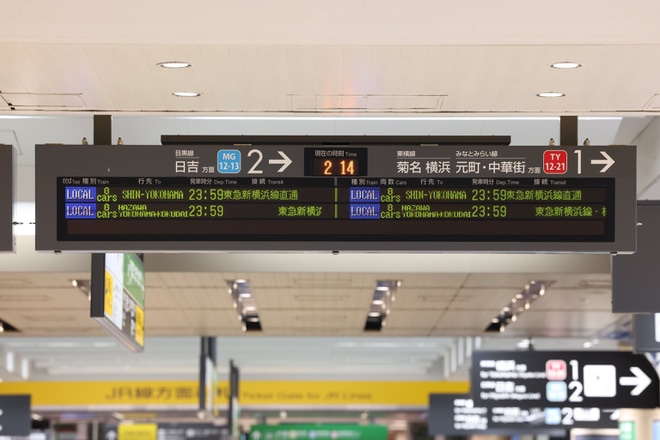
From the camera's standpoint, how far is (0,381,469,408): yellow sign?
26.4 metres

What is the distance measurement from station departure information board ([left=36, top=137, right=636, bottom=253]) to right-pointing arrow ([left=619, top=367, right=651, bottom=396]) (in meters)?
8.65

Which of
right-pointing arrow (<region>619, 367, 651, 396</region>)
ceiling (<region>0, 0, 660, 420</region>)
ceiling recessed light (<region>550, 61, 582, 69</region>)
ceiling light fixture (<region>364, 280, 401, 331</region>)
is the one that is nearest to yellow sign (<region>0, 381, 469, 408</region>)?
ceiling light fixture (<region>364, 280, 401, 331</region>)

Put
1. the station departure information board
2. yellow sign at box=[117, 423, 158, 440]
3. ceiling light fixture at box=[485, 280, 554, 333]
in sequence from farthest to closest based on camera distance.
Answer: yellow sign at box=[117, 423, 158, 440], ceiling light fixture at box=[485, 280, 554, 333], the station departure information board

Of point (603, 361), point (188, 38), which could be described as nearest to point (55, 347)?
point (603, 361)

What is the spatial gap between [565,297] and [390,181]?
7.70m

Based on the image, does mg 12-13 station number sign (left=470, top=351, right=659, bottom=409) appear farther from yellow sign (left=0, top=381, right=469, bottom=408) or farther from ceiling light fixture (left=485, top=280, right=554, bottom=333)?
yellow sign (left=0, top=381, right=469, bottom=408)

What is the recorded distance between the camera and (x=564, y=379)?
51.5ft

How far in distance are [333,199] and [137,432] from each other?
2245cm

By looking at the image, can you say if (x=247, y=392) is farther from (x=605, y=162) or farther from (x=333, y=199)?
(x=605, y=162)

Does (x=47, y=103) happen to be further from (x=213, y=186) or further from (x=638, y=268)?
(x=638, y=268)

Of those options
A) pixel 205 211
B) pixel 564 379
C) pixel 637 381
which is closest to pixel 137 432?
pixel 564 379

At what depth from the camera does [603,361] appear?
15578 mm

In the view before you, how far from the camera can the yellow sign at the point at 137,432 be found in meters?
28.5

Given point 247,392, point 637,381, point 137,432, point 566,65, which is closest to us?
point 566,65
